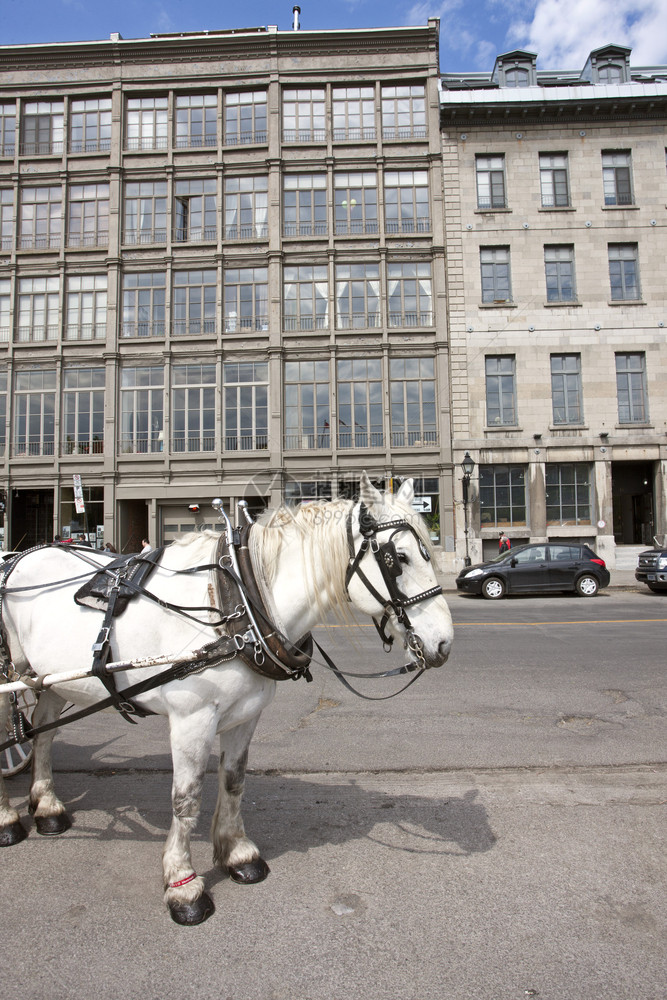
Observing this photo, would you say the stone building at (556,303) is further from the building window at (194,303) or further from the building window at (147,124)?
the building window at (147,124)

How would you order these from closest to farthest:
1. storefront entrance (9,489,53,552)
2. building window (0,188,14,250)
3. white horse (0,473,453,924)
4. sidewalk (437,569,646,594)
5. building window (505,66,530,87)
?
white horse (0,473,453,924) → sidewalk (437,569,646,594) → building window (0,188,14,250) → storefront entrance (9,489,53,552) → building window (505,66,530,87)

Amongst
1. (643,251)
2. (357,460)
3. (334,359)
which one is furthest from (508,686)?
(643,251)

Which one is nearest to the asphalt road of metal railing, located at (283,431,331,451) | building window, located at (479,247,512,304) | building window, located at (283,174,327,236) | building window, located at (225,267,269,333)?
metal railing, located at (283,431,331,451)

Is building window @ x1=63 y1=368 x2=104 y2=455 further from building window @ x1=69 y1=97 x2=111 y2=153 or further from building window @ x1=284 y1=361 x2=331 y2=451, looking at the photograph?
building window @ x1=69 y1=97 x2=111 y2=153

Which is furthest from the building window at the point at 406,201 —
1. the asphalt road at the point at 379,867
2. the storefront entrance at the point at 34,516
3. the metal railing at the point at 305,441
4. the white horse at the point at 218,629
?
the white horse at the point at 218,629

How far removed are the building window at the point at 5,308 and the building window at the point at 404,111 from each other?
1979cm

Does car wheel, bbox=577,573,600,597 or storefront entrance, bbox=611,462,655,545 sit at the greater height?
storefront entrance, bbox=611,462,655,545

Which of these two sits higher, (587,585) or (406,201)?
(406,201)

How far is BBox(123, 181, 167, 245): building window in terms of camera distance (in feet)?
94.3

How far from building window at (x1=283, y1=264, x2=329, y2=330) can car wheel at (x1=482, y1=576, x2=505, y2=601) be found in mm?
15423

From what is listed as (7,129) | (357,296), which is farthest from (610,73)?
(7,129)

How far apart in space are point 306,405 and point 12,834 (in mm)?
25168

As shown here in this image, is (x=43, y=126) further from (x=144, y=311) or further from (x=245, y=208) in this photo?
(x=245, y=208)

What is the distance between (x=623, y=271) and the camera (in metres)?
28.2
